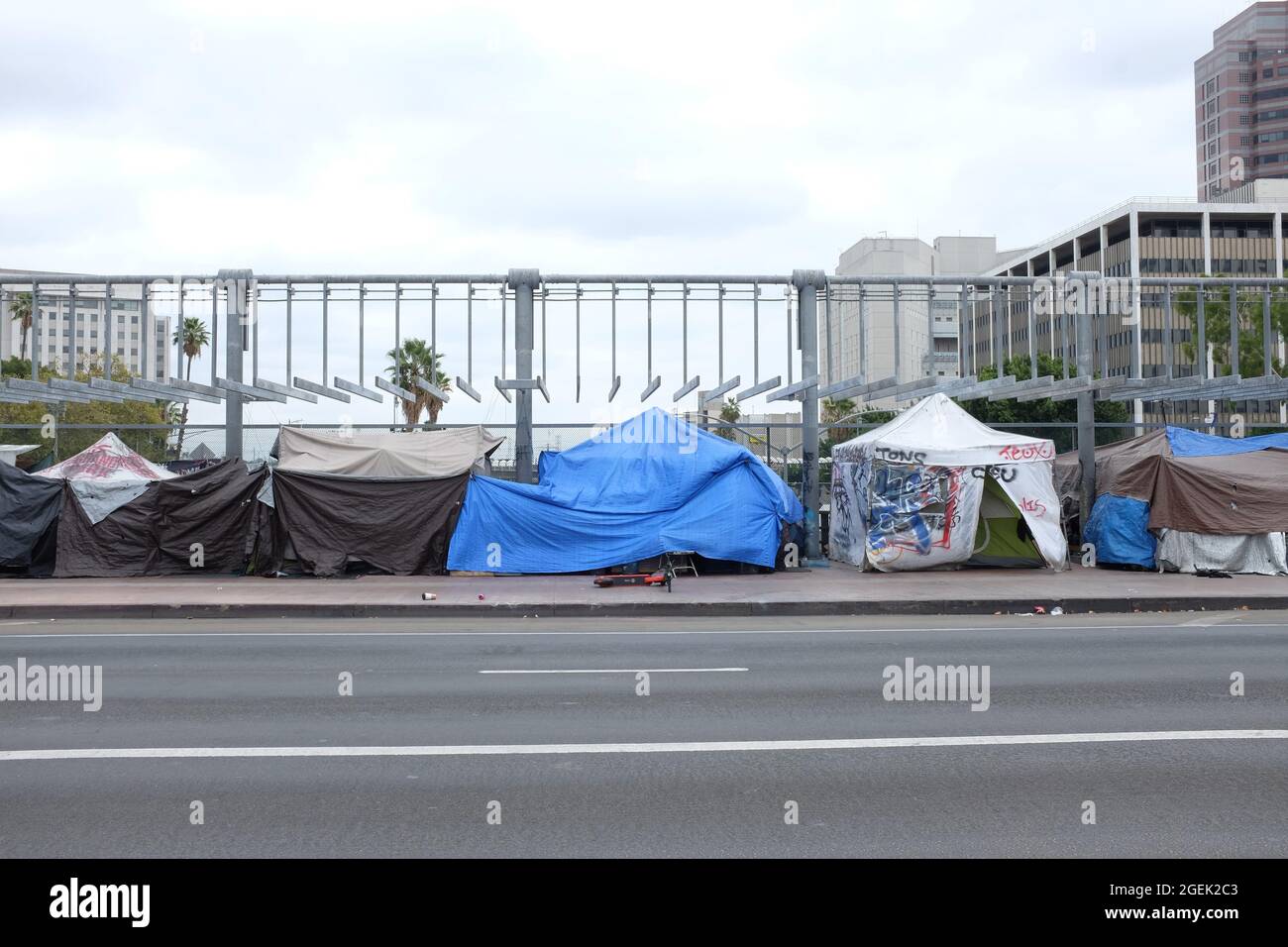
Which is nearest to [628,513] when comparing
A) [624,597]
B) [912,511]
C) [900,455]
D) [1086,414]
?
[624,597]

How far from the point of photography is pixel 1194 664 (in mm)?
9875

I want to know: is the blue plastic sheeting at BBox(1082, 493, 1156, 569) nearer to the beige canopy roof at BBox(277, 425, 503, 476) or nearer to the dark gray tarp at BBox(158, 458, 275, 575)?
the beige canopy roof at BBox(277, 425, 503, 476)

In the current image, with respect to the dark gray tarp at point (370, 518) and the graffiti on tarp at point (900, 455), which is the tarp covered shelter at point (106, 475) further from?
the graffiti on tarp at point (900, 455)

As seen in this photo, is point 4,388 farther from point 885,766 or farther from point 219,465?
point 885,766

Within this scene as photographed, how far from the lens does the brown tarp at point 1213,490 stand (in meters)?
18.2

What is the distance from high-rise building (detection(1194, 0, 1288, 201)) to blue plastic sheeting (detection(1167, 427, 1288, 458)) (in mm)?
134667

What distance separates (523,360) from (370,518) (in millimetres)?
4432

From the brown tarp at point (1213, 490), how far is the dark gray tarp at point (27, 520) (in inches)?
756

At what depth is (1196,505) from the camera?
18453 millimetres

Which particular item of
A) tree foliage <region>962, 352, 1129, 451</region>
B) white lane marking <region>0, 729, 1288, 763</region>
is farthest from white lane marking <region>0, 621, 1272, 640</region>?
tree foliage <region>962, 352, 1129, 451</region>

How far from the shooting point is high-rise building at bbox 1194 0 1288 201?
138m

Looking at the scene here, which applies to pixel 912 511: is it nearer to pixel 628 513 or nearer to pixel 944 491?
pixel 944 491

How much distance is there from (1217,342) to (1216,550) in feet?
119

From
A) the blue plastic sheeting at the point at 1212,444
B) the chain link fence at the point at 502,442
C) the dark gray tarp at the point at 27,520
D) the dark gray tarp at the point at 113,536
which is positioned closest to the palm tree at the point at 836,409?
the chain link fence at the point at 502,442
